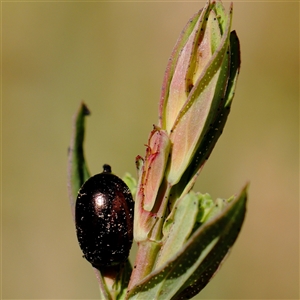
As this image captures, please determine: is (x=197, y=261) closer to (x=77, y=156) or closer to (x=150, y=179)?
(x=150, y=179)

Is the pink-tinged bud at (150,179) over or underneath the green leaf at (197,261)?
over

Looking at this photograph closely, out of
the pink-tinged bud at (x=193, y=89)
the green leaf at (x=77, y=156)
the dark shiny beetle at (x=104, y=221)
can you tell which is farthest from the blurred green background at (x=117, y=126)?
the pink-tinged bud at (x=193, y=89)

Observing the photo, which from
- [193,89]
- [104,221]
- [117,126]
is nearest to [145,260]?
[104,221]

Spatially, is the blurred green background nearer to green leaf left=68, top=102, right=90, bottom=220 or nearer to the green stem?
green leaf left=68, top=102, right=90, bottom=220

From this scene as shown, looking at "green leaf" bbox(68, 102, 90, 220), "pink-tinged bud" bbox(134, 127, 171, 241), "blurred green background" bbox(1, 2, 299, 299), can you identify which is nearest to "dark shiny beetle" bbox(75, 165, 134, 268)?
"pink-tinged bud" bbox(134, 127, 171, 241)

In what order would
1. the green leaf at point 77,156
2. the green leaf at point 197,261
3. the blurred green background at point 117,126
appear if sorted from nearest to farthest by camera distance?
the green leaf at point 197,261
the green leaf at point 77,156
the blurred green background at point 117,126

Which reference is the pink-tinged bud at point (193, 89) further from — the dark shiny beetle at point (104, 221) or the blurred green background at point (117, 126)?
the blurred green background at point (117, 126)
